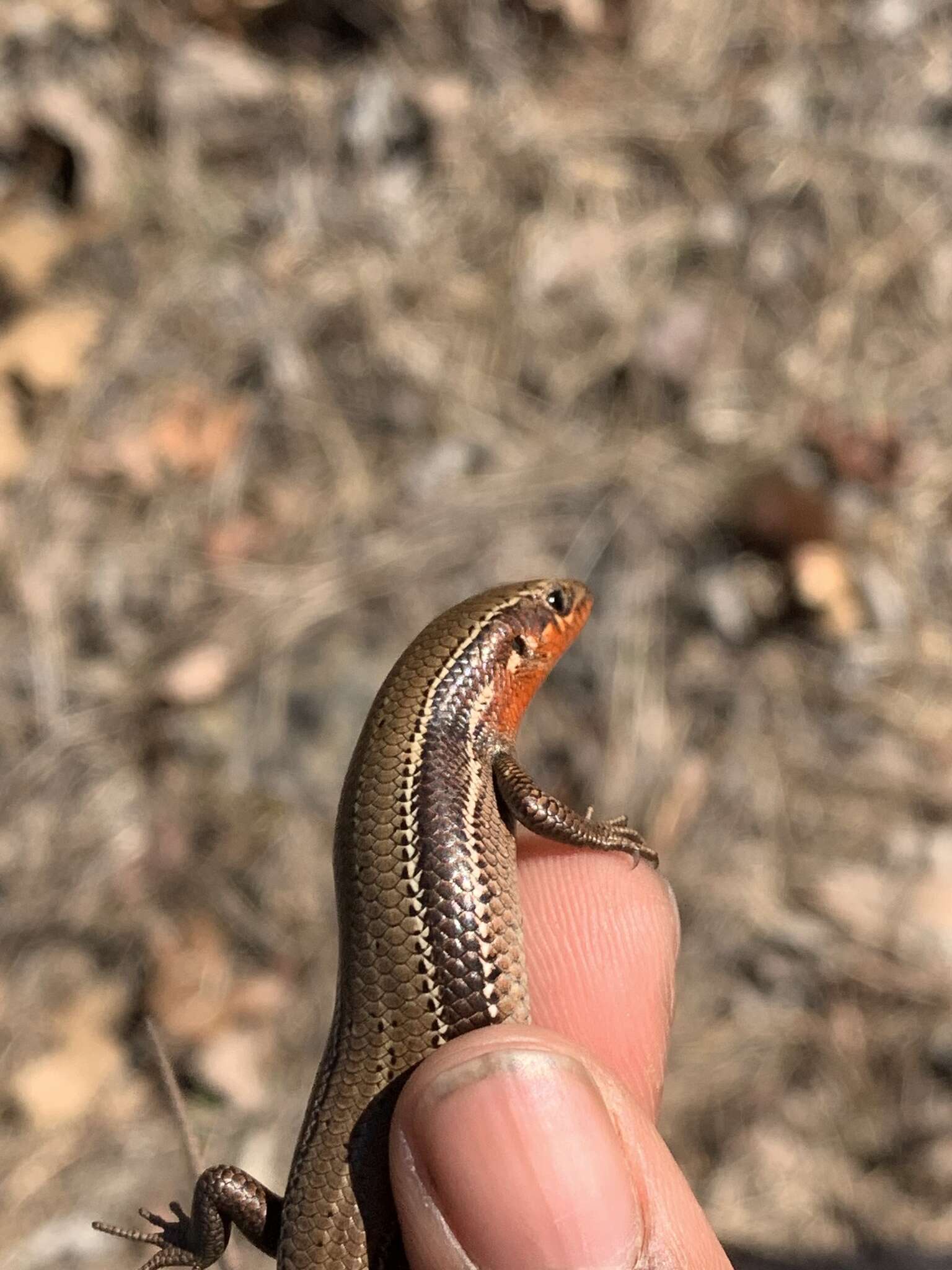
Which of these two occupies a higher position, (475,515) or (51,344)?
(51,344)

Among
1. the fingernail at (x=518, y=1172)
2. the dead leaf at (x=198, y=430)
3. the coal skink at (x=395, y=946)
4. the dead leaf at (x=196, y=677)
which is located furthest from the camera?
the dead leaf at (x=198, y=430)

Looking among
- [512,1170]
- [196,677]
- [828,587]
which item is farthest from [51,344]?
[512,1170]

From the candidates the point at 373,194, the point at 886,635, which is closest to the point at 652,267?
the point at 373,194

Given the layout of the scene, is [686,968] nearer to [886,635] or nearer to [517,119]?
[886,635]

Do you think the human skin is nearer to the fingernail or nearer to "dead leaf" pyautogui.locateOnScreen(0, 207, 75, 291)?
the fingernail

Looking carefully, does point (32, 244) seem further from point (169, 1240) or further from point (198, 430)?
point (169, 1240)

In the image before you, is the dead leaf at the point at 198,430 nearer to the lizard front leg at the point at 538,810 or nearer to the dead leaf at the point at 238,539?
the dead leaf at the point at 238,539

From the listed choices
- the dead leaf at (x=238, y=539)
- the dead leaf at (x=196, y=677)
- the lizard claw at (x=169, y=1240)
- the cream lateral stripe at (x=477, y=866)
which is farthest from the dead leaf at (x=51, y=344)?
the lizard claw at (x=169, y=1240)
